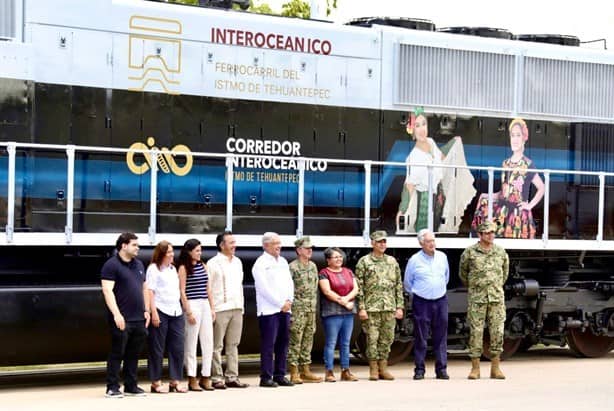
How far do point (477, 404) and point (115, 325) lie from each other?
3.58 meters

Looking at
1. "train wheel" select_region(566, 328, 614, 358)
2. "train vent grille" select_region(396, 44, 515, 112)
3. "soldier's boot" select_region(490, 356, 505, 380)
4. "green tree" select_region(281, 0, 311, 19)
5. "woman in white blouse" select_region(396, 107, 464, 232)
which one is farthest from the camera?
"green tree" select_region(281, 0, 311, 19)

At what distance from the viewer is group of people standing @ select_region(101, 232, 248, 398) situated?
11.9 m

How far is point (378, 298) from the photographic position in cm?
1370

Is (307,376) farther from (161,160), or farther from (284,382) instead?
(161,160)

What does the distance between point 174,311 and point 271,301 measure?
1.08 meters

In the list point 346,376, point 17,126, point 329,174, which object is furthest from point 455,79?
point 17,126

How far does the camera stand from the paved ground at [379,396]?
36.6 ft

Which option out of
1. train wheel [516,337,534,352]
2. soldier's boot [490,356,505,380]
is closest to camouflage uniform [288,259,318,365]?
soldier's boot [490,356,505,380]

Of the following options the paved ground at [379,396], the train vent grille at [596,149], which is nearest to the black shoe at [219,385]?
the paved ground at [379,396]

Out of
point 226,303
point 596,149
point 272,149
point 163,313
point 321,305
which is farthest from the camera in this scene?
point 596,149

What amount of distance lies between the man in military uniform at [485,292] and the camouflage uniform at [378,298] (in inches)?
36.3

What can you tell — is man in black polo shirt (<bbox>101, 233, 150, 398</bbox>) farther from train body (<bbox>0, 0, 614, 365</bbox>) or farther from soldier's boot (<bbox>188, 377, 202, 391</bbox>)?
train body (<bbox>0, 0, 614, 365</bbox>)

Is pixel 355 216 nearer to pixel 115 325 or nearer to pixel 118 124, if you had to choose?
pixel 118 124

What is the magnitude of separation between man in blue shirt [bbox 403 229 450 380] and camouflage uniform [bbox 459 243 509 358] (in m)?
0.33
